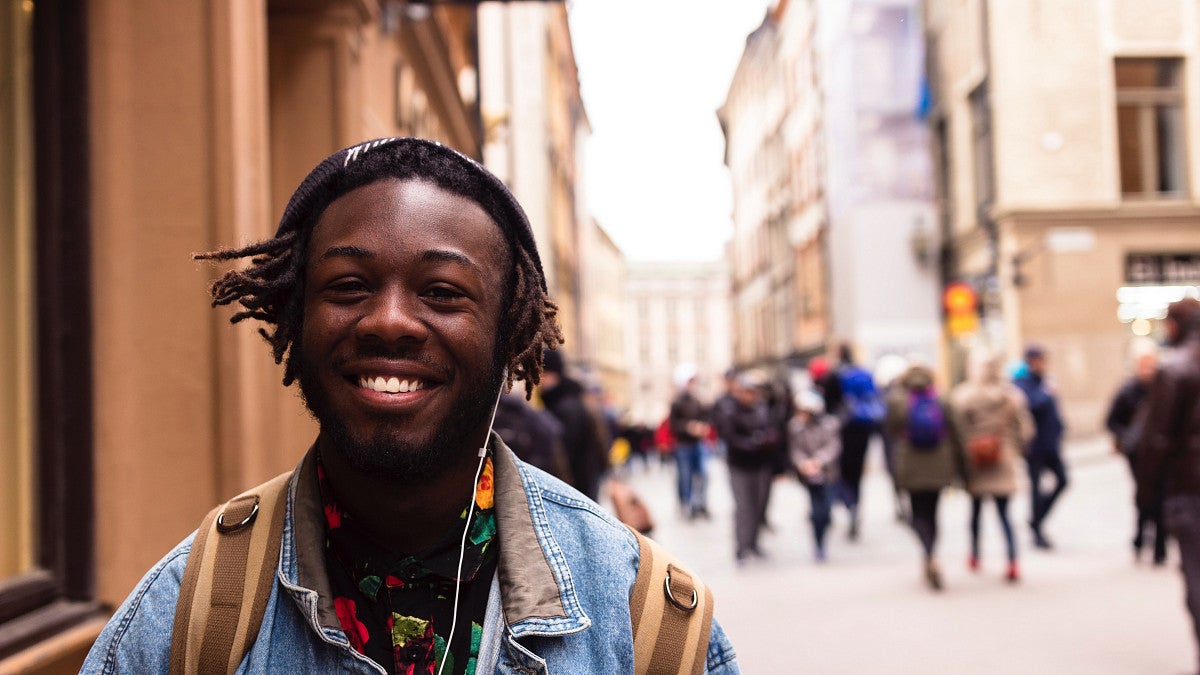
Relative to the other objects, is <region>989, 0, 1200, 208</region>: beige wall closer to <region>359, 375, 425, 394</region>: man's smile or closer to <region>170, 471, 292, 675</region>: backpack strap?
<region>359, 375, 425, 394</region>: man's smile

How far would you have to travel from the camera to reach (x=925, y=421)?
30.8ft

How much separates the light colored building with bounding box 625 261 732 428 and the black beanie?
4167 inches

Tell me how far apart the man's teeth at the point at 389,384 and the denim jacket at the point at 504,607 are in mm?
173

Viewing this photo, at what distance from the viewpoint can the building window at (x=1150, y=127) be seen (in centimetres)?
786

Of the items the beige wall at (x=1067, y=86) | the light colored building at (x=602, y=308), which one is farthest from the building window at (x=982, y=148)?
the light colored building at (x=602, y=308)

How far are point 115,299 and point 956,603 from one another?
610 cm

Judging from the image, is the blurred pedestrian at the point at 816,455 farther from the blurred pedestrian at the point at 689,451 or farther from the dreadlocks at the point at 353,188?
the dreadlocks at the point at 353,188

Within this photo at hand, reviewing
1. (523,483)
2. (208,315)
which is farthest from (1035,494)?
(523,483)

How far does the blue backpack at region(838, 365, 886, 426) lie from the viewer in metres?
11.8

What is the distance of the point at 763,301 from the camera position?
5119 cm

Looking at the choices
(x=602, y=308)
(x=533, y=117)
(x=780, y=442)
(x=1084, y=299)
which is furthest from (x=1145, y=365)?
(x=602, y=308)

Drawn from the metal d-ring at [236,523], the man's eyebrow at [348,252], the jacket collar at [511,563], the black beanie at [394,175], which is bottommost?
the jacket collar at [511,563]

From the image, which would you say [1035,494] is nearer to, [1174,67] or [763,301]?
[1174,67]

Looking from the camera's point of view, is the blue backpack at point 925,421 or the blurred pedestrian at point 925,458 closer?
the blurred pedestrian at point 925,458
